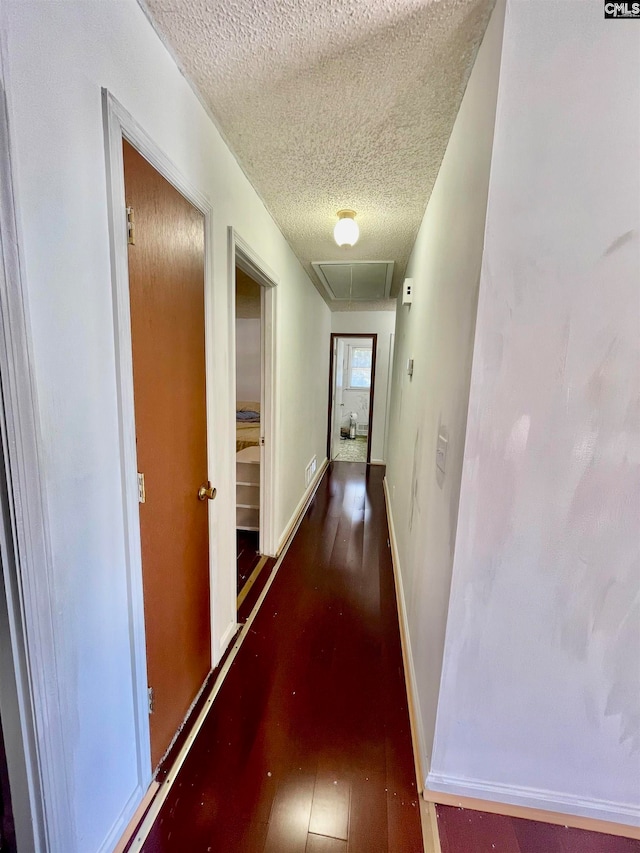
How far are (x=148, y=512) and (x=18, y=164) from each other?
891 mm

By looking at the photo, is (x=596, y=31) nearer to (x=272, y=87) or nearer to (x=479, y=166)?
(x=479, y=166)

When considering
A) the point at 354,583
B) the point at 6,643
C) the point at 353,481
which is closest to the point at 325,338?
the point at 353,481

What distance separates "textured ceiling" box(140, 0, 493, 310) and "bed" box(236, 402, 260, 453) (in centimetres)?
200

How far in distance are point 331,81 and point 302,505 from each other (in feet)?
10.4

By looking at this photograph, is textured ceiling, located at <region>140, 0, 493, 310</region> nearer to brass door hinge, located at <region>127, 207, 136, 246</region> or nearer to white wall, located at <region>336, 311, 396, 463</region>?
brass door hinge, located at <region>127, 207, 136, 246</region>

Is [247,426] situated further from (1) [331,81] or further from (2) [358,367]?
(2) [358,367]

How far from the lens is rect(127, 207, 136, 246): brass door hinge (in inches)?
37.2

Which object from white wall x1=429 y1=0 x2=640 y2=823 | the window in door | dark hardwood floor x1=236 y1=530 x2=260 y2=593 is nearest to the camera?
white wall x1=429 y1=0 x2=640 y2=823

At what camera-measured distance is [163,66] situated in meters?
1.05

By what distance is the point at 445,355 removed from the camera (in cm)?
136

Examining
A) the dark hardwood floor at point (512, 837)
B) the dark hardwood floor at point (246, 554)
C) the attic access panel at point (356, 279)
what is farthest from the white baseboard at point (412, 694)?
the attic access panel at point (356, 279)

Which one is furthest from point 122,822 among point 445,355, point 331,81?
point 331,81

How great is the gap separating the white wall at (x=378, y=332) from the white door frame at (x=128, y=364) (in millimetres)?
4210

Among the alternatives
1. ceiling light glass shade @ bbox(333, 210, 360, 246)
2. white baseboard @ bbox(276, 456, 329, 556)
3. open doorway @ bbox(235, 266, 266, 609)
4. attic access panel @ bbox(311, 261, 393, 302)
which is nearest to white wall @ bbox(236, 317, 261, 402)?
open doorway @ bbox(235, 266, 266, 609)
